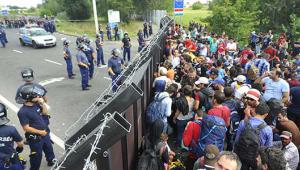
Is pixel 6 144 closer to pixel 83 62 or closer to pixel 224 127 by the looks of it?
pixel 224 127

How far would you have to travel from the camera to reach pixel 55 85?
500 inches

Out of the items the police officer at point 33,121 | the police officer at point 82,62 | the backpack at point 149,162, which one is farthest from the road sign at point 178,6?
the backpack at point 149,162

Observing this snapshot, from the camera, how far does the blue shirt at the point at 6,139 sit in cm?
470

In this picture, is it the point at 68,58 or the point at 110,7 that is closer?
the point at 68,58

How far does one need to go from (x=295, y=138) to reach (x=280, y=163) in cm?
146

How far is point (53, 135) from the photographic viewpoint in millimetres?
7844

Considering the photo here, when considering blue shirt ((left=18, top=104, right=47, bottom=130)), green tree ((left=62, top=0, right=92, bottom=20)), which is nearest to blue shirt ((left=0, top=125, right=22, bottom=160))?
blue shirt ((left=18, top=104, right=47, bottom=130))

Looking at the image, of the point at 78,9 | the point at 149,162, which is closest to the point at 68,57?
the point at 149,162

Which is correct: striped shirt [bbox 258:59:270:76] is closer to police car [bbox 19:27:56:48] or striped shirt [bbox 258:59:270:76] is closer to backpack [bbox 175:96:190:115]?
backpack [bbox 175:96:190:115]

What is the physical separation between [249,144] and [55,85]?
1027 centimetres

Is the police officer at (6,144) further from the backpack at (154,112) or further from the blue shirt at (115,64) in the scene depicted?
the blue shirt at (115,64)

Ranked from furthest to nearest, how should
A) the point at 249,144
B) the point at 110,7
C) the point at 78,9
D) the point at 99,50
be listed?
1. the point at 78,9
2. the point at 110,7
3. the point at 99,50
4. the point at 249,144

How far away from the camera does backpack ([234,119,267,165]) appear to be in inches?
159

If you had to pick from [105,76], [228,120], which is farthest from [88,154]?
[105,76]
